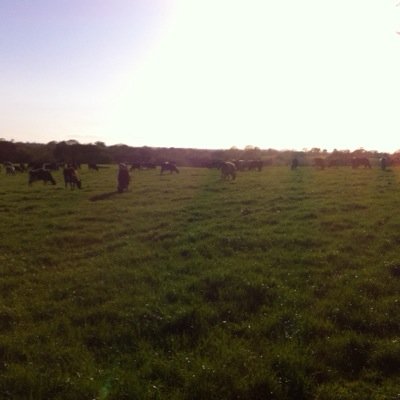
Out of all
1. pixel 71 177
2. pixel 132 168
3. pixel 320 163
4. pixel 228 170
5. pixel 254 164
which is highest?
pixel 320 163

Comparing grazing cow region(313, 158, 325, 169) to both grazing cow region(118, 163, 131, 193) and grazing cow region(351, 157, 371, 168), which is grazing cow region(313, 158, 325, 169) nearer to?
grazing cow region(351, 157, 371, 168)

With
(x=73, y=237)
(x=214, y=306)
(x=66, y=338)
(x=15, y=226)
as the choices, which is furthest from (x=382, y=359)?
(x=15, y=226)

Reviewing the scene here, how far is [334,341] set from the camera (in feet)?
27.5

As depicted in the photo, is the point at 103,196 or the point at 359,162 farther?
the point at 359,162

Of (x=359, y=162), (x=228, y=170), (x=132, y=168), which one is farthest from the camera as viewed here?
(x=132, y=168)

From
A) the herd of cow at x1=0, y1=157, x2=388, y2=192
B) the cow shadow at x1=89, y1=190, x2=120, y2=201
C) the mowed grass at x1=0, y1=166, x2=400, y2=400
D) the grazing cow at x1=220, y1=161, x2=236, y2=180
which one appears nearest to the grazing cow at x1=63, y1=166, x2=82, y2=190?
the herd of cow at x1=0, y1=157, x2=388, y2=192

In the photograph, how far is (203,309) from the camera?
9.80 meters

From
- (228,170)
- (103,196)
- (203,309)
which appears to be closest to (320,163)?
(228,170)

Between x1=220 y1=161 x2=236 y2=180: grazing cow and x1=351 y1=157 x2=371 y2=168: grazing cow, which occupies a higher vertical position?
x1=351 y1=157 x2=371 y2=168: grazing cow

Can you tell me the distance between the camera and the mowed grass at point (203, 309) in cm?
729

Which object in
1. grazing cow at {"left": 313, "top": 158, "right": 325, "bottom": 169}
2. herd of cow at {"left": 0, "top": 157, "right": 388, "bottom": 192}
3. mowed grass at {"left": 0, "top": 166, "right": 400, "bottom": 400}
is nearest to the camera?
mowed grass at {"left": 0, "top": 166, "right": 400, "bottom": 400}

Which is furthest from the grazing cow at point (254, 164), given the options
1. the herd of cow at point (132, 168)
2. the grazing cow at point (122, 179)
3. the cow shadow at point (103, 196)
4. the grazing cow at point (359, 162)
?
the cow shadow at point (103, 196)

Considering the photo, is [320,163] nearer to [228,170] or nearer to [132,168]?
[228,170]

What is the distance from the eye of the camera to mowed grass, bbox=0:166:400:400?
23.9 feet
